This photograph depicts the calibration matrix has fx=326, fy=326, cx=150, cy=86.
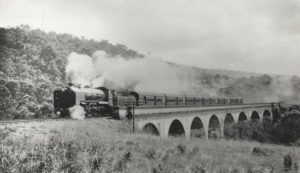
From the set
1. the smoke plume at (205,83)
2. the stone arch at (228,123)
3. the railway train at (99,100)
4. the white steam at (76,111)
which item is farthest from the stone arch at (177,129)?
the smoke plume at (205,83)

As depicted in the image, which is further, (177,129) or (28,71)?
(28,71)

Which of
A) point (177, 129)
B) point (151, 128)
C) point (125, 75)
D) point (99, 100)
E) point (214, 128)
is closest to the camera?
point (99, 100)

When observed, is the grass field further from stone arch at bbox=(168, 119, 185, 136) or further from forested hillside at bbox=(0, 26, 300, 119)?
forested hillside at bbox=(0, 26, 300, 119)

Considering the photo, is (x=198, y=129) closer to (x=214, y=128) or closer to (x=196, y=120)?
(x=196, y=120)

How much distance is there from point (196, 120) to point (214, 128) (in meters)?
5.79

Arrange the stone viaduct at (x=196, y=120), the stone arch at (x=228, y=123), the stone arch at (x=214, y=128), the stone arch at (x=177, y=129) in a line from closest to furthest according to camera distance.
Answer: the stone viaduct at (x=196, y=120)
the stone arch at (x=177, y=129)
the stone arch at (x=214, y=128)
the stone arch at (x=228, y=123)

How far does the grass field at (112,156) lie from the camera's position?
743cm

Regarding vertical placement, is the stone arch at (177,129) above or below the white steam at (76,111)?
below

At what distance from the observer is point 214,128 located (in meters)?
40.3

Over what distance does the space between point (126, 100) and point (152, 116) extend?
3524 mm

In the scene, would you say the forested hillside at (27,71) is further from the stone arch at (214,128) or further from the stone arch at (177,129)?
the stone arch at (214,128)

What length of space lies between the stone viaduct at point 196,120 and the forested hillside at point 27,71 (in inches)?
512

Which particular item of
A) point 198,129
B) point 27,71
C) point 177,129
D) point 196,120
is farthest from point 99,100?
point 198,129

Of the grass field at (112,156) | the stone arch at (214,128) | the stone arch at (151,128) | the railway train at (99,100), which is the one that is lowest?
the stone arch at (214,128)
